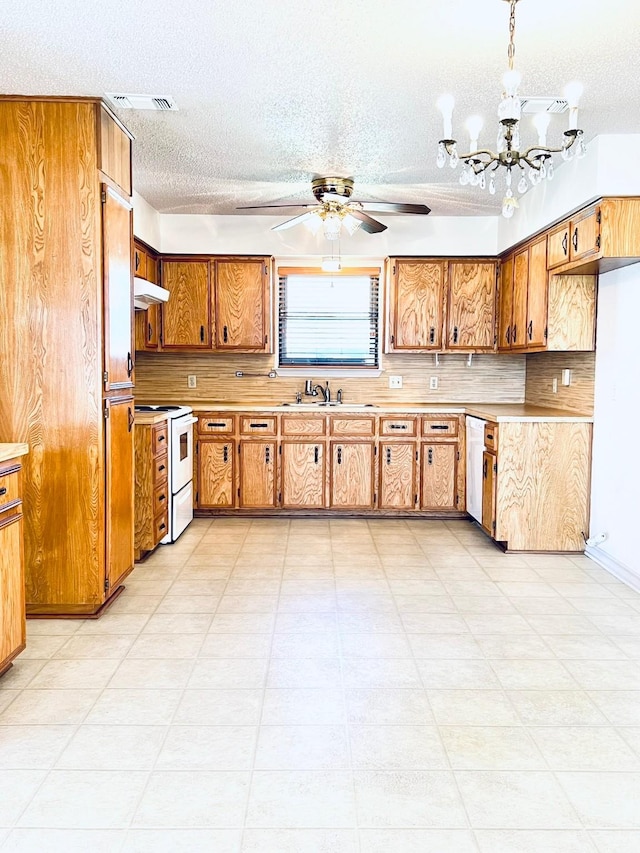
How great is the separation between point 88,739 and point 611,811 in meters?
1.59

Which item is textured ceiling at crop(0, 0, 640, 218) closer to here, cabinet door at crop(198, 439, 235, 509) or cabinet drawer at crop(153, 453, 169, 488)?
cabinet drawer at crop(153, 453, 169, 488)

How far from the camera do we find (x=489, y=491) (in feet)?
15.2

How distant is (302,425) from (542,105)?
9.71 feet

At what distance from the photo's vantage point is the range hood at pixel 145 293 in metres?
4.11

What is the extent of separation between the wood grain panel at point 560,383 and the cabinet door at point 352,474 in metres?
1.47

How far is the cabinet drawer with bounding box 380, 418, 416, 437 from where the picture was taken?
5.41 metres

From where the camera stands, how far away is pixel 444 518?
5520 millimetres

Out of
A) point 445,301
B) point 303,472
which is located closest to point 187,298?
point 303,472

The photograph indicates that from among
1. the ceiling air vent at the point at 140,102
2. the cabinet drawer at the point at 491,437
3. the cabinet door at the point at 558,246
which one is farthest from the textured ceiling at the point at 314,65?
the cabinet drawer at the point at 491,437

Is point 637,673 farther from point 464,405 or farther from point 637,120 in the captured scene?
point 464,405

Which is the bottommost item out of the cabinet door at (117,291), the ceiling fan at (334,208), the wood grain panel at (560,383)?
the wood grain panel at (560,383)

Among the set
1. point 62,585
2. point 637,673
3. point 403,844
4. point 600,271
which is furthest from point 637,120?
point 62,585

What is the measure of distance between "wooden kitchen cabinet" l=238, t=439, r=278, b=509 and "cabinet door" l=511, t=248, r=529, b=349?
2084 millimetres

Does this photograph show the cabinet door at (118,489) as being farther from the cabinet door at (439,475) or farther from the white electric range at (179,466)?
the cabinet door at (439,475)
